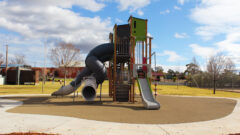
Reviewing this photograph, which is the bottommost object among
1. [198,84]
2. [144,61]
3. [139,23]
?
[198,84]

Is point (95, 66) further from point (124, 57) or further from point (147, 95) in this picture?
point (147, 95)

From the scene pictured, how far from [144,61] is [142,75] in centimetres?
106

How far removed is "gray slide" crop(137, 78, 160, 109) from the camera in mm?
10570

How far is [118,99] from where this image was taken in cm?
1400

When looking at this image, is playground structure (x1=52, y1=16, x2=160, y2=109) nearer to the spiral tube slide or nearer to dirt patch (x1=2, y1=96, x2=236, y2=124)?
the spiral tube slide

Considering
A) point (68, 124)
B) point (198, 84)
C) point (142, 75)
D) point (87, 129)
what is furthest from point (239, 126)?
point (198, 84)

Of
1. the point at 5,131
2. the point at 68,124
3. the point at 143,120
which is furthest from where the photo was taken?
the point at 143,120

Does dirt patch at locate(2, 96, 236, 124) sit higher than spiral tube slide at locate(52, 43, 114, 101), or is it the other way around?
spiral tube slide at locate(52, 43, 114, 101)

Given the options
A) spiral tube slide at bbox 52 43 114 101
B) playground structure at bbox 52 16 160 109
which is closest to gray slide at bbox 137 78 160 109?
playground structure at bbox 52 16 160 109

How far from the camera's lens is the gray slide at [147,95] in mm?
10570

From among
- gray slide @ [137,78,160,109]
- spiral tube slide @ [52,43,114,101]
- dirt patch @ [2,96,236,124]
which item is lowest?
dirt patch @ [2,96,236,124]

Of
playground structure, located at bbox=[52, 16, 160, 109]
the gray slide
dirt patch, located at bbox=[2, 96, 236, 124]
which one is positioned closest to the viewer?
dirt patch, located at bbox=[2, 96, 236, 124]

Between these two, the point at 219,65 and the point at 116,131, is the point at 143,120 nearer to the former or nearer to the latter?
the point at 116,131

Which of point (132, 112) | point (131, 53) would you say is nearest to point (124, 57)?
point (131, 53)
